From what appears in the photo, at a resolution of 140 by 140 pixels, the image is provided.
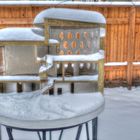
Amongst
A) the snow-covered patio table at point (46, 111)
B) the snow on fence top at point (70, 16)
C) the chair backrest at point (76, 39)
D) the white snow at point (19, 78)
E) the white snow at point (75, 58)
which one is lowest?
the snow-covered patio table at point (46, 111)

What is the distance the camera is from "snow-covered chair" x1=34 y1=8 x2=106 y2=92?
1.97 m

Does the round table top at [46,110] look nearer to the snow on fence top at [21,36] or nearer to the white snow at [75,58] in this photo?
the white snow at [75,58]

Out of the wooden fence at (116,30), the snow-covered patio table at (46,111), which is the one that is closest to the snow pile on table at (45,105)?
the snow-covered patio table at (46,111)

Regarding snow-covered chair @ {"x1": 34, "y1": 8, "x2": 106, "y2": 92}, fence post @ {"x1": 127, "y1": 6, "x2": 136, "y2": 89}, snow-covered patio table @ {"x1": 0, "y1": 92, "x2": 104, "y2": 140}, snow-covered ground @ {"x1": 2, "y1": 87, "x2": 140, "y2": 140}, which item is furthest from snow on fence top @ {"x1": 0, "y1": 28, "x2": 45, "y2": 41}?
fence post @ {"x1": 127, "y1": 6, "x2": 136, "y2": 89}

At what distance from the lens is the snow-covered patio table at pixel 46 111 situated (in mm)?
1472

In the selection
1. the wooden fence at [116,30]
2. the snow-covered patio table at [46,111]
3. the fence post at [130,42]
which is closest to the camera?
the snow-covered patio table at [46,111]

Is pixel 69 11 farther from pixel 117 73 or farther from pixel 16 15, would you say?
pixel 117 73

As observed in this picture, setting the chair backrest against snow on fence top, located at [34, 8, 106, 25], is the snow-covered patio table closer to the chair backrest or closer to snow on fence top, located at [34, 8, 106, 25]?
the chair backrest

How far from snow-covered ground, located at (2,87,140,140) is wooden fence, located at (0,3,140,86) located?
347 millimetres

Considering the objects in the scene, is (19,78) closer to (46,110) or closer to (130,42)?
(46,110)

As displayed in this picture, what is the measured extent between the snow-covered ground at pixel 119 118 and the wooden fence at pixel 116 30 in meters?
0.35

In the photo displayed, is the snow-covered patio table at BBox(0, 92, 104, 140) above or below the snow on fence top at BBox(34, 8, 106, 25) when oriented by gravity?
below

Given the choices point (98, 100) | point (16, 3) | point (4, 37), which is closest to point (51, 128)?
point (98, 100)

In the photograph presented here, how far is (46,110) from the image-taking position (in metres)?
1.58
